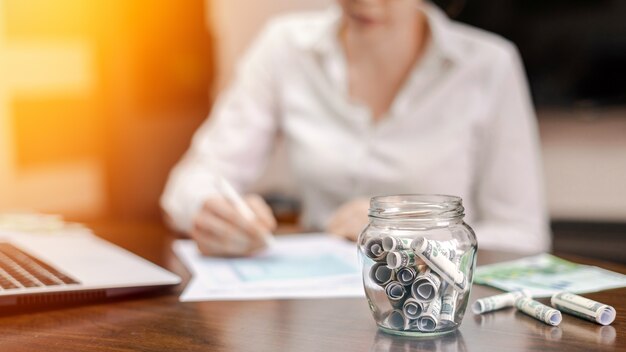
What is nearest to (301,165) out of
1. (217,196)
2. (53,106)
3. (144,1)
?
(217,196)

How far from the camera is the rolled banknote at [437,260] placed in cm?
54

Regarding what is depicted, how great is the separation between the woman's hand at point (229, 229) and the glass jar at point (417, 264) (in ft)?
1.24

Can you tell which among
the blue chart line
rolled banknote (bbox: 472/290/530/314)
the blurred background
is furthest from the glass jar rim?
the blurred background

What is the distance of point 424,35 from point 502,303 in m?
0.86

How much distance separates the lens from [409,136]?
132 centimetres

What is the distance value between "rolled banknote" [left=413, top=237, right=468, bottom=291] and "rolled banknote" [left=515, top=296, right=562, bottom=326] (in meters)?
0.11

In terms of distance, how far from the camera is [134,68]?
2471 mm

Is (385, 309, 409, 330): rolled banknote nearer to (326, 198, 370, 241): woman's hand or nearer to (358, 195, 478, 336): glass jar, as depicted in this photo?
(358, 195, 478, 336): glass jar

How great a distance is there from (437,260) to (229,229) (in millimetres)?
455

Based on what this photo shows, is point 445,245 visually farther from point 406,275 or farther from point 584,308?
point 584,308

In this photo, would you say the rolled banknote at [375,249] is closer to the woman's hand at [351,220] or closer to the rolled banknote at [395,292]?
the rolled banknote at [395,292]

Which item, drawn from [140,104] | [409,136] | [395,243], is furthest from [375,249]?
[140,104]

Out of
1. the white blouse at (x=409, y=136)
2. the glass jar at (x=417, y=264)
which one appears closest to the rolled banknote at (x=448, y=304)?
the glass jar at (x=417, y=264)

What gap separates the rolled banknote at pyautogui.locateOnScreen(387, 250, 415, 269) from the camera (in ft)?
1.77
